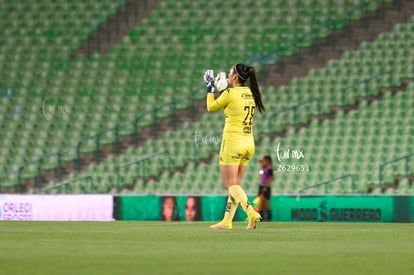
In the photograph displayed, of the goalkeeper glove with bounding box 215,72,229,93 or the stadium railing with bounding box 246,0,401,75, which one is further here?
the stadium railing with bounding box 246,0,401,75

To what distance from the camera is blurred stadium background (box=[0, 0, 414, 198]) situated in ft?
84.9

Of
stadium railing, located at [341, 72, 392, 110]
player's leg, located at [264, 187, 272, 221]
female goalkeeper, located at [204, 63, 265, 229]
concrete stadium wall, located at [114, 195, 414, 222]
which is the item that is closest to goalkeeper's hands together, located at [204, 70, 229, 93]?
female goalkeeper, located at [204, 63, 265, 229]

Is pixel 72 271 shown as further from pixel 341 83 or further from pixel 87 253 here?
pixel 341 83

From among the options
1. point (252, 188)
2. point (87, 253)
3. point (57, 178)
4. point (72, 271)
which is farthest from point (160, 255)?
point (57, 178)

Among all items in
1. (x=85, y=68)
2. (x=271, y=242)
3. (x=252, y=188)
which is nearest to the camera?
(x=271, y=242)

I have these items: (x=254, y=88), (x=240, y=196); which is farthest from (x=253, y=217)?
(x=254, y=88)

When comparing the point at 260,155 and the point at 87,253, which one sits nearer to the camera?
the point at 87,253

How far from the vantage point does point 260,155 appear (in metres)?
26.0

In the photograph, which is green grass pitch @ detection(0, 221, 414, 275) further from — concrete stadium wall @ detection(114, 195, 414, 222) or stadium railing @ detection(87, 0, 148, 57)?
stadium railing @ detection(87, 0, 148, 57)

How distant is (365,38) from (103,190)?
7.95m

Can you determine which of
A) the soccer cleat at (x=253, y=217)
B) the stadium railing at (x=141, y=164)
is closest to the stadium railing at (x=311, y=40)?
the stadium railing at (x=141, y=164)

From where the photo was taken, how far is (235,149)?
14477 mm

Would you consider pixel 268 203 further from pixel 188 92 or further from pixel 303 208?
pixel 188 92

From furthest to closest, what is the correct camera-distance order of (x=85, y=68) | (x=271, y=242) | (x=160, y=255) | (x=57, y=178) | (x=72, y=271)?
(x=85, y=68) → (x=57, y=178) → (x=271, y=242) → (x=160, y=255) → (x=72, y=271)
